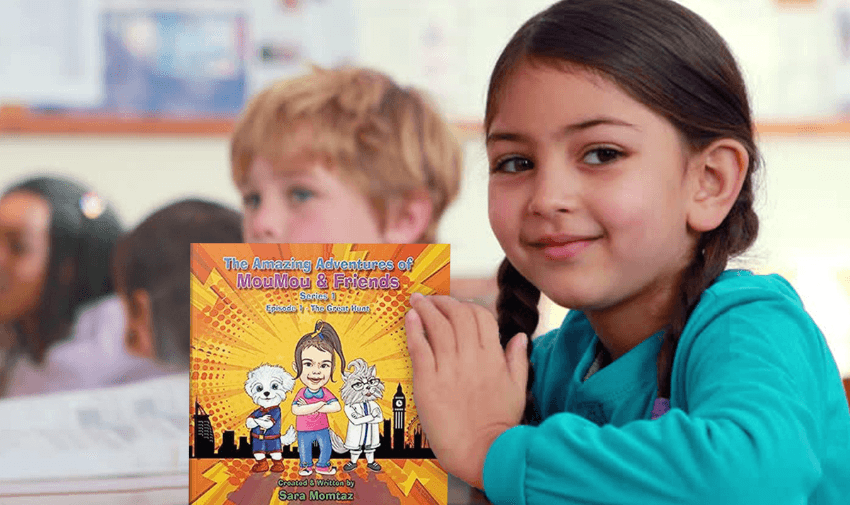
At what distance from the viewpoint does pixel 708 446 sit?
53cm

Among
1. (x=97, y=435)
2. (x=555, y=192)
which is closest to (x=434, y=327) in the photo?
(x=555, y=192)

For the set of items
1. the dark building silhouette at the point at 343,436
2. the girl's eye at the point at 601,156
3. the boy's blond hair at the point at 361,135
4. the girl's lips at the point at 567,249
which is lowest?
the dark building silhouette at the point at 343,436

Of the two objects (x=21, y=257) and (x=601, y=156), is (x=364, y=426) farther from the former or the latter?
(x=21, y=257)

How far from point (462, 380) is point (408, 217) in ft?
3.85

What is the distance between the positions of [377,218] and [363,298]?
3.62 ft

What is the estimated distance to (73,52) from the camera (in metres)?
2.29

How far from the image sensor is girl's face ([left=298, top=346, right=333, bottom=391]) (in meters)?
0.65

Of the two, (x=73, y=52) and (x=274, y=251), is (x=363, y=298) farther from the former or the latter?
(x=73, y=52)

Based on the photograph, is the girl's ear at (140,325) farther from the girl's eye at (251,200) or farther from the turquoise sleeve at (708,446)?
the turquoise sleeve at (708,446)

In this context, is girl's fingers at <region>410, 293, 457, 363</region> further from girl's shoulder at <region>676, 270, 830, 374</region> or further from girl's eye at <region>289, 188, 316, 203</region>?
girl's eye at <region>289, 188, 316, 203</region>

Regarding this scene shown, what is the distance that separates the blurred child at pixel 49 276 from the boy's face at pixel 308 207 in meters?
0.64

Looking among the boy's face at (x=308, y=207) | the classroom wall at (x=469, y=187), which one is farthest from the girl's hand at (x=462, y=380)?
the classroom wall at (x=469, y=187)

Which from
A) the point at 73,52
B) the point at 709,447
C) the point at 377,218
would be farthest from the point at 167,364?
the point at 709,447

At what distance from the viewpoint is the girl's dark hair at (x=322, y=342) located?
0.65 meters
